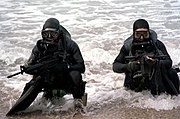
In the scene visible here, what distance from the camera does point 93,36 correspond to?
9.63m

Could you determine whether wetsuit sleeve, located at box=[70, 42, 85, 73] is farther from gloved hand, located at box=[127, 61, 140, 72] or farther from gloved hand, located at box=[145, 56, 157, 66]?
gloved hand, located at box=[145, 56, 157, 66]

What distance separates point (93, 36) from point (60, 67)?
511cm

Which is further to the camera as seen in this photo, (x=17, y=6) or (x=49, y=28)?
(x=17, y=6)

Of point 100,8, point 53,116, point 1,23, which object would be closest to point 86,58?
point 53,116

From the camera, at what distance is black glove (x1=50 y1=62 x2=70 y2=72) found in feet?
15.0

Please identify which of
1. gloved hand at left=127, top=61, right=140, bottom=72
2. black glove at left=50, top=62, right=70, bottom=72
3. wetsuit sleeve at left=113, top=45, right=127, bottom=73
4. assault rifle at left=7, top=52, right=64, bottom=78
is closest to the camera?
assault rifle at left=7, top=52, right=64, bottom=78

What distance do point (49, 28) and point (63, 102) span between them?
1.13 m

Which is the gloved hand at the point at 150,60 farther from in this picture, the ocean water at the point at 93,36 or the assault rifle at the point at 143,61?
the ocean water at the point at 93,36

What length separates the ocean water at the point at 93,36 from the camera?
518 cm

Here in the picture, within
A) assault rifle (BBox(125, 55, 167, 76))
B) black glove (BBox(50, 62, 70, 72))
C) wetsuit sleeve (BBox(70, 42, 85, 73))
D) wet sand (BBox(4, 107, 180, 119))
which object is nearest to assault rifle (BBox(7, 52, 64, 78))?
black glove (BBox(50, 62, 70, 72))

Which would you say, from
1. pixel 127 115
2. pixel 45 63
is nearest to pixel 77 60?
pixel 45 63

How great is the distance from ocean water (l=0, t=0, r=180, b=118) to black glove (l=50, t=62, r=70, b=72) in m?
0.60

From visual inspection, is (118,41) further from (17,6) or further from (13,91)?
(17,6)

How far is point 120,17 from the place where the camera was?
1208 centimetres
